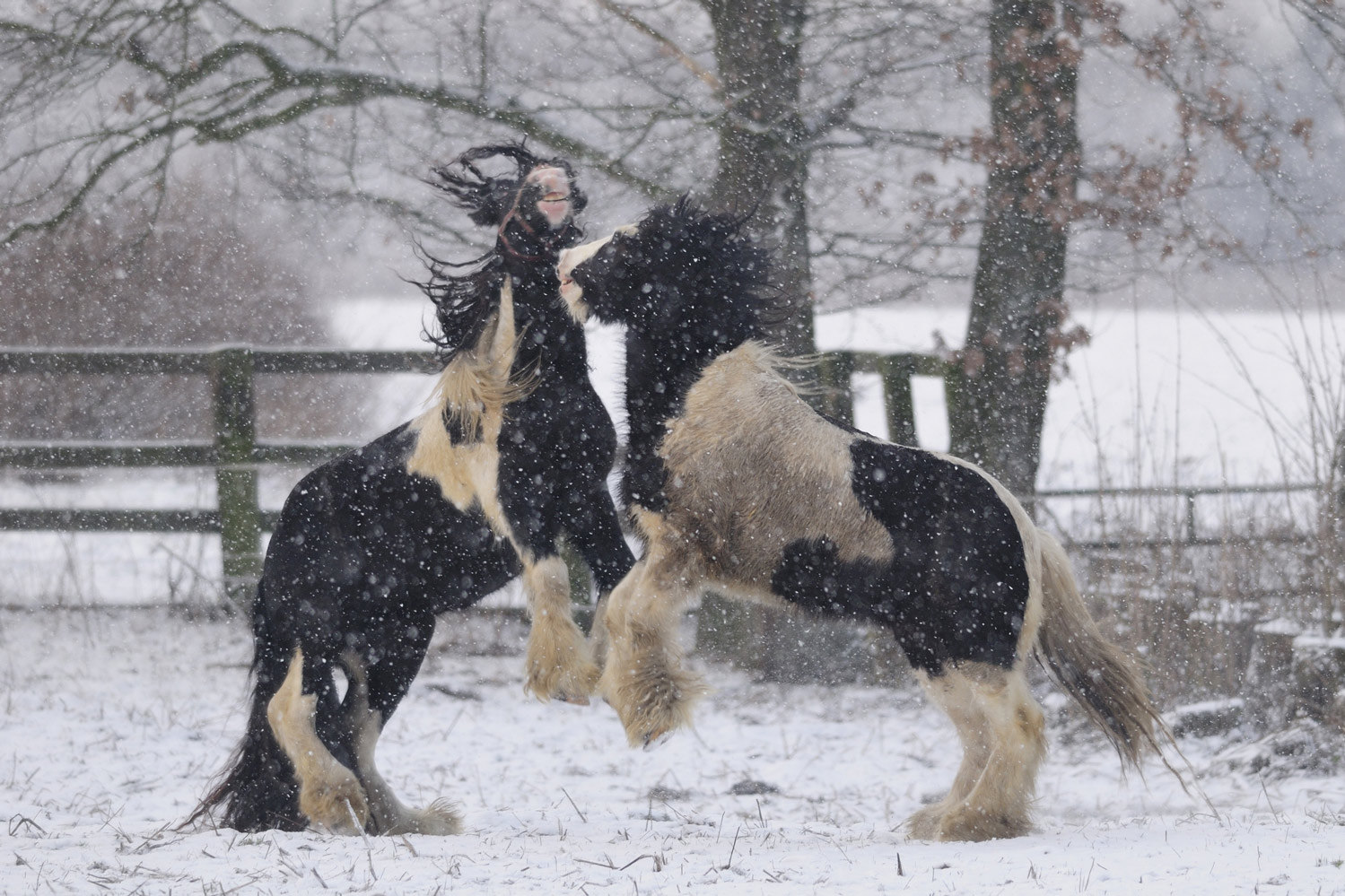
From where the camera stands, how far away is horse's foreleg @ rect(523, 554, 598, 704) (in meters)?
3.12

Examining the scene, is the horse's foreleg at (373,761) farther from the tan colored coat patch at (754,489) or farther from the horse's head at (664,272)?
the horse's head at (664,272)

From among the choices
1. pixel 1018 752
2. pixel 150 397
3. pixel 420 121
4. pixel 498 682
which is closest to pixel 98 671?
pixel 498 682

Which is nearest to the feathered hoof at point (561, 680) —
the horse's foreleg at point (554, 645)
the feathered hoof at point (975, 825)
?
the horse's foreleg at point (554, 645)

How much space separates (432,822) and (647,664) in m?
1.32

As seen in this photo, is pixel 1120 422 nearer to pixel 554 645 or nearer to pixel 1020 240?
pixel 1020 240

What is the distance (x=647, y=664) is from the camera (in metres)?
3.12

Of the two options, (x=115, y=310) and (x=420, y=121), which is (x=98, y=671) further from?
(x=115, y=310)

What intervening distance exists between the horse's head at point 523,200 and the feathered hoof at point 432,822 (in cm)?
194

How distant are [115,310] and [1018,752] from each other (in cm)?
1192

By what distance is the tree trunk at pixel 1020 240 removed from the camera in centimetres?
646

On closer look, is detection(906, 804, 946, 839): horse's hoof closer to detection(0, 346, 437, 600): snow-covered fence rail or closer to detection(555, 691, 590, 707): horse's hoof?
detection(555, 691, 590, 707): horse's hoof

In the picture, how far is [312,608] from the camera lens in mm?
3771

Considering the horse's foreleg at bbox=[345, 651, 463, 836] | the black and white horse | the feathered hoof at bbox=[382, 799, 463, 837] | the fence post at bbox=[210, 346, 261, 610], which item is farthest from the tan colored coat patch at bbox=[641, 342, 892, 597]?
the fence post at bbox=[210, 346, 261, 610]

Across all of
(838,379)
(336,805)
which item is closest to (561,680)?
(336,805)
